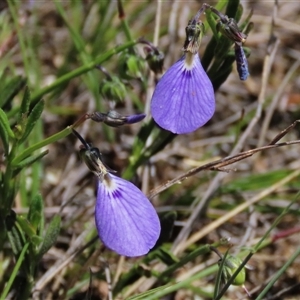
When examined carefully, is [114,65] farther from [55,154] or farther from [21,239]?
[21,239]

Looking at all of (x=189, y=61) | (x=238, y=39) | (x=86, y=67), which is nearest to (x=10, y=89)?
(x=86, y=67)

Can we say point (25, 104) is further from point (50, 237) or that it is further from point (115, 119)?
point (50, 237)

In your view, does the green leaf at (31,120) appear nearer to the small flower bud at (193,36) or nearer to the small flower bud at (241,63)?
the small flower bud at (193,36)

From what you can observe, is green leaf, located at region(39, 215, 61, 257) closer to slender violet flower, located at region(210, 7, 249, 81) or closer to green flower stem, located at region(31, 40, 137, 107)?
green flower stem, located at region(31, 40, 137, 107)

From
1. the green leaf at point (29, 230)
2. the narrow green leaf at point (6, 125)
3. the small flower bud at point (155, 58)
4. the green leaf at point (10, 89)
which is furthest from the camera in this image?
the green leaf at point (10, 89)

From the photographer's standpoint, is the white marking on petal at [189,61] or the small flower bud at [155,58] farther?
the small flower bud at [155,58]

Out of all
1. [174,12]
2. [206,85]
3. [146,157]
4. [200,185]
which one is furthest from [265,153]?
[206,85]

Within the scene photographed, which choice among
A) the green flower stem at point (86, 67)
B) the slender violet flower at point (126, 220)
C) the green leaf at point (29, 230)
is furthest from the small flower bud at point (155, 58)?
the green leaf at point (29, 230)

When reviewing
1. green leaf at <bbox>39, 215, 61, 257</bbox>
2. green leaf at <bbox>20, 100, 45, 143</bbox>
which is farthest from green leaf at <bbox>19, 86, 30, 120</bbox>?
green leaf at <bbox>39, 215, 61, 257</bbox>
